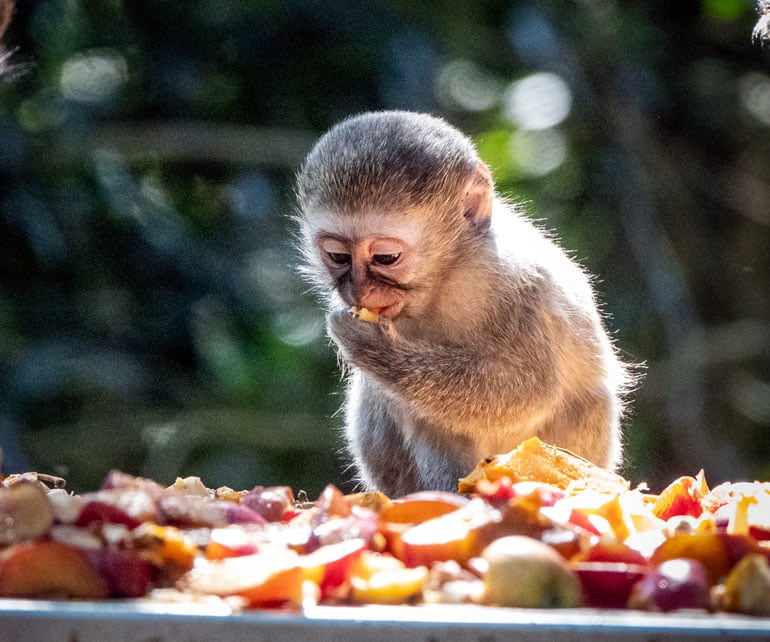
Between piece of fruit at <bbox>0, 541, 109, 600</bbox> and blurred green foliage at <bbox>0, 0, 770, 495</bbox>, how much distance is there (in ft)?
17.4

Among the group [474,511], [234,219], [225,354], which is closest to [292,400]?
[225,354]

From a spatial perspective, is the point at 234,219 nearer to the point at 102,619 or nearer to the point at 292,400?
the point at 292,400

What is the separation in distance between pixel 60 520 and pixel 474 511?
0.70 meters

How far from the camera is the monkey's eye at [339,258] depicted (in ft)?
11.7

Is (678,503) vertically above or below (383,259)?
below

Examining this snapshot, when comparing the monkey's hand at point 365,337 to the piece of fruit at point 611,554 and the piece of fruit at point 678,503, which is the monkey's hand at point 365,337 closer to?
the piece of fruit at point 678,503

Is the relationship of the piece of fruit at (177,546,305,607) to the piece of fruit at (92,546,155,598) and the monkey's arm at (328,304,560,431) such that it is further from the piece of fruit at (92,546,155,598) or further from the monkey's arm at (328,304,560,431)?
the monkey's arm at (328,304,560,431)

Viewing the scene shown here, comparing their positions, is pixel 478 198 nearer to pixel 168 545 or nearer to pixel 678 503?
pixel 678 503

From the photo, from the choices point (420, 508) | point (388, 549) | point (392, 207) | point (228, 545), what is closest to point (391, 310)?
point (392, 207)

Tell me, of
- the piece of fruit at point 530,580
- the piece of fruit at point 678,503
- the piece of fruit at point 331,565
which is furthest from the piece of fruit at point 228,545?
the piece of fruit at point 678,503

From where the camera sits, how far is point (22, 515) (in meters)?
1.93

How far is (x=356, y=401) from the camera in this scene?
4.25 metres

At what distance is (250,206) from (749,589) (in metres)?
6.17

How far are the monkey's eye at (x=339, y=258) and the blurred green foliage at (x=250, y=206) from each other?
11.5 feet
